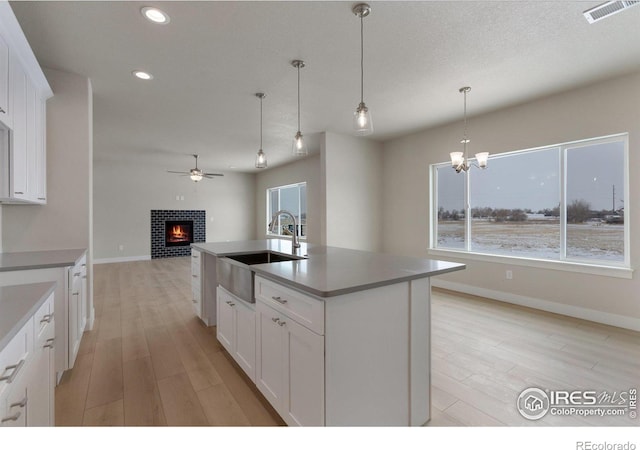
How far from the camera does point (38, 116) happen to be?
99.8 inches

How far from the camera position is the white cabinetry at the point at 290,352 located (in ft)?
4.35

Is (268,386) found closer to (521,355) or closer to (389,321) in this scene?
(389,321)

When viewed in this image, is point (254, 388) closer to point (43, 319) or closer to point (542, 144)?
point (43, 319)

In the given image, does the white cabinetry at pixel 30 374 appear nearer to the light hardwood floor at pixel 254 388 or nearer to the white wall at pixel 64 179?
the light hardwood floor at pixel 254 388

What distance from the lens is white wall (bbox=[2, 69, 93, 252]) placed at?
8.93ft

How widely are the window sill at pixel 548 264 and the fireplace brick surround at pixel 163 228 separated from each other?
701 cm

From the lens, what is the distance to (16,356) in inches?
38.3

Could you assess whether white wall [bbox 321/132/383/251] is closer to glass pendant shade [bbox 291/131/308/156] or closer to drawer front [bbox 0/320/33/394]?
glass pendant shade [bbox 291/131/308/156]

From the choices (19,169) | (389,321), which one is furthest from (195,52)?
(389,321)

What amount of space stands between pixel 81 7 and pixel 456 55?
9.92 ft

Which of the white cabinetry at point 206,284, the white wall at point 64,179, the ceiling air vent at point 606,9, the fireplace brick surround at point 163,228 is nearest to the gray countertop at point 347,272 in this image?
the white cabinetry at point 206,284

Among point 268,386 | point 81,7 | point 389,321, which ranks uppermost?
point 81,7

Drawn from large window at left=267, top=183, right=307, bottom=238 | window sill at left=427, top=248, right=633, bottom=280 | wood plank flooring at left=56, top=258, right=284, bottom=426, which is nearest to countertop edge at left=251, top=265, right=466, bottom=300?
wood plank flooring at left=56, top=258, right=284, bottom=426
